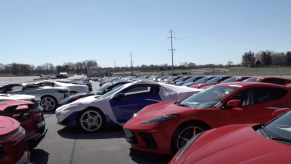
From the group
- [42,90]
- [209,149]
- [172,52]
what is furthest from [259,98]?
[172,52]

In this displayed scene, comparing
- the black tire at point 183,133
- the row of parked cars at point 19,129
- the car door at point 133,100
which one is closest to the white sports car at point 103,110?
the car door at point 133,100

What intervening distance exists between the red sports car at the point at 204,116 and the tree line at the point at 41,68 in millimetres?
136296

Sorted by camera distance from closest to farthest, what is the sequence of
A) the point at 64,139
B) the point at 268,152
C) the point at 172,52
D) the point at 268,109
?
1. the point at 268,152
2. the point at 268,109
3. the point at 64,139
4. the point at 172,52

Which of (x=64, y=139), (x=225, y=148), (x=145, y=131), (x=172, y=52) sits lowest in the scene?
(x=64, y=139)

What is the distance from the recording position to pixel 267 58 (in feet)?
349

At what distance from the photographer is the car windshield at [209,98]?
4.72m

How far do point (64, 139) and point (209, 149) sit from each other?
451 centimetres

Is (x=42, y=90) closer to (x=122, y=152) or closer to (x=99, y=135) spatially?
(x=99, y=135)

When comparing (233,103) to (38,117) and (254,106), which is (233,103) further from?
(38,117)

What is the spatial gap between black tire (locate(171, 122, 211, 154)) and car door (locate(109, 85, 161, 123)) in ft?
8.33

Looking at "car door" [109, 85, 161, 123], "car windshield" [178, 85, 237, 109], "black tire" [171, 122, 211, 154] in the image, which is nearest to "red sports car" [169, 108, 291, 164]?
"black tire" [171, 122, 211, 154]

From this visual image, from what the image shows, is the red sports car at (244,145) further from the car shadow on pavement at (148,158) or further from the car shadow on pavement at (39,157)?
the car shadow on pavement at (39,157)

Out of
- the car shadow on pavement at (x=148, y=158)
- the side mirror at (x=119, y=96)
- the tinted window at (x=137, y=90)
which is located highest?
the tinted window at (x=137, y=90)

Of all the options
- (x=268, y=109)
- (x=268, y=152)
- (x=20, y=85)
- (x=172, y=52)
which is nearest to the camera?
(x=268, y=152)
